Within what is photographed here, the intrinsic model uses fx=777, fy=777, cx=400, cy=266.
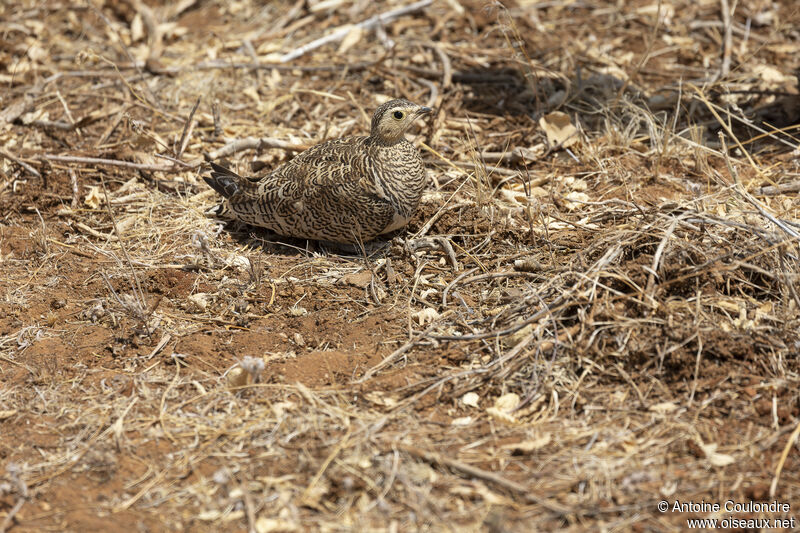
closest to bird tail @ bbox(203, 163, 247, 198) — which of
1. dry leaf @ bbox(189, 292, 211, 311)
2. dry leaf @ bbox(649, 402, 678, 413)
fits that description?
dry leaf @ bbox(189, 292, 211, 311)

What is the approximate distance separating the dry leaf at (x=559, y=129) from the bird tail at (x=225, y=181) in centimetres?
228

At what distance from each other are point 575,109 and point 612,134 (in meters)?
0.58

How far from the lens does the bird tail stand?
A: 5.26m

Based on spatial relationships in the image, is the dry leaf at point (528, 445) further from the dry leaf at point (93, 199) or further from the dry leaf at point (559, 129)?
the dry leaf at point (93, 199)

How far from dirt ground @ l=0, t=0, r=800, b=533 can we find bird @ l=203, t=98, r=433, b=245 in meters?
0.21

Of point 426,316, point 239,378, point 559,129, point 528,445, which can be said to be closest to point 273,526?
point 239,378

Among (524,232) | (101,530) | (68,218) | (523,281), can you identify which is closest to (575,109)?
A: (524,232)

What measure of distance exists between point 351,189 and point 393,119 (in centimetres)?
52

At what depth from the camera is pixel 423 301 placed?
4.45m

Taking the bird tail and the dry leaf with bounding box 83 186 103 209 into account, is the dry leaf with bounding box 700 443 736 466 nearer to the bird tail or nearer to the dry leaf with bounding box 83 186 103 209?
the bird tail

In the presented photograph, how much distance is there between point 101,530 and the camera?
10.0ft

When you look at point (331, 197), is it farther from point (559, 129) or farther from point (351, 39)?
point (351, 39)

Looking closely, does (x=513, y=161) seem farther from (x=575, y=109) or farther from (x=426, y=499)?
(x=426, y=499)

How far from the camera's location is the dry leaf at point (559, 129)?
582cm
